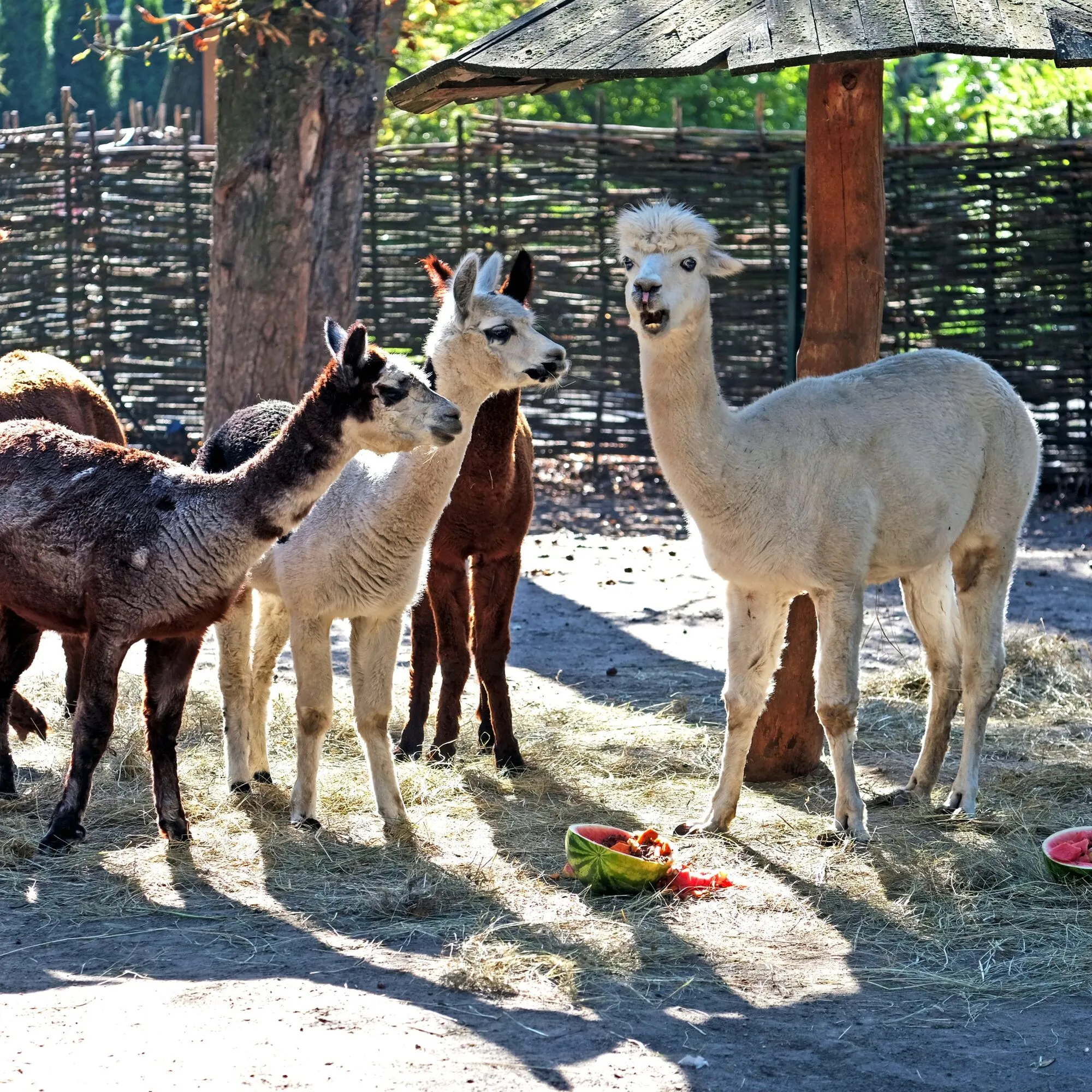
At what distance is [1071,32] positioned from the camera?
5031mm

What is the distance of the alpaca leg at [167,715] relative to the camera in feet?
17.1

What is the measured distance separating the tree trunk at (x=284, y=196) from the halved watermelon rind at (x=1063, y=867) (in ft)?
19.1

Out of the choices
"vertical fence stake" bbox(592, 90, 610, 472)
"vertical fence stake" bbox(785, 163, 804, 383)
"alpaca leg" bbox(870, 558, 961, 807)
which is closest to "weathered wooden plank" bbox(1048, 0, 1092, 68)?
"alpaca leg" bbox(870, 558, 961, 807)

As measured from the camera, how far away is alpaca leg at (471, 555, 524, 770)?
6195 millimetres

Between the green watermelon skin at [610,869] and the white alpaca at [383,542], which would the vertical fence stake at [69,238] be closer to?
the white alpaca at [383,542]

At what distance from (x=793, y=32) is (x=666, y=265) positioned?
920mm

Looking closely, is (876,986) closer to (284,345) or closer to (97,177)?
(284,345)

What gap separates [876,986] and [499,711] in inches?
97.1

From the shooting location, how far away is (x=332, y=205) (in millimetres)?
9617

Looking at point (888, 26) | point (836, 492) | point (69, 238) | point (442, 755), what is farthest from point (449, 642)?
point (69, 238)

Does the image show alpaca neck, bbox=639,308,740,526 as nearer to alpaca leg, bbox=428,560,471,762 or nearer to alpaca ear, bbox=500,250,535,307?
alpaca ear, bbox=500,250,535,307

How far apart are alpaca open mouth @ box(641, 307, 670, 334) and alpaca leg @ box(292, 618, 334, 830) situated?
4.89ft

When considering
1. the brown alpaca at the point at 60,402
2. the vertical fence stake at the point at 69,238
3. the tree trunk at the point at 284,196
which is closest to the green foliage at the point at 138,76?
the vertical fence stake at the point at 69,238

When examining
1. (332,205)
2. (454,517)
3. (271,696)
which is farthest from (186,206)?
(454,517)
